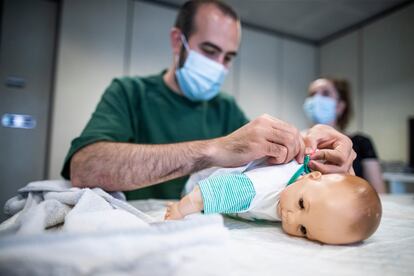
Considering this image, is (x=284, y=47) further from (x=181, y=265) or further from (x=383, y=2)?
(x=181, y=265)

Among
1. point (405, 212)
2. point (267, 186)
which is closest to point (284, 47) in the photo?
point (405, 212)

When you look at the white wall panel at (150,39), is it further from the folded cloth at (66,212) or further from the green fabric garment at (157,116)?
the folded cloth at (66,212)

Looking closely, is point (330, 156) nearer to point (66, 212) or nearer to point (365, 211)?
point (365, 211)

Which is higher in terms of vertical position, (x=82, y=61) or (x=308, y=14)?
(x=308, y=14)

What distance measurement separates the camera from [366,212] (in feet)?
1.73

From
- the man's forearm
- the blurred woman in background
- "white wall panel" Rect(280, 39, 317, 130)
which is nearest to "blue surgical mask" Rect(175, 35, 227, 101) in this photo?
the man's forearm

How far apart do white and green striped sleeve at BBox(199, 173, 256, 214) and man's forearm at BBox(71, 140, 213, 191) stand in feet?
0.38

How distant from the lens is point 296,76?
3.59m

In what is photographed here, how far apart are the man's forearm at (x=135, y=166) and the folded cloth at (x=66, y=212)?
69 mm

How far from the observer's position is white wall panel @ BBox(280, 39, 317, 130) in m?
3.50

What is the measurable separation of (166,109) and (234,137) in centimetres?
66

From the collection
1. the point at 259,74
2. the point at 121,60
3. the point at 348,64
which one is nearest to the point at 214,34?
the point at 121,60

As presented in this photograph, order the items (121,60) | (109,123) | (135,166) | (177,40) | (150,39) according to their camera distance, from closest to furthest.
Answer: (135,166) < (109,123) < (177,40) < (121,60) < (150,39)

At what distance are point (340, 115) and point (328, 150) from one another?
1642 millimetres
